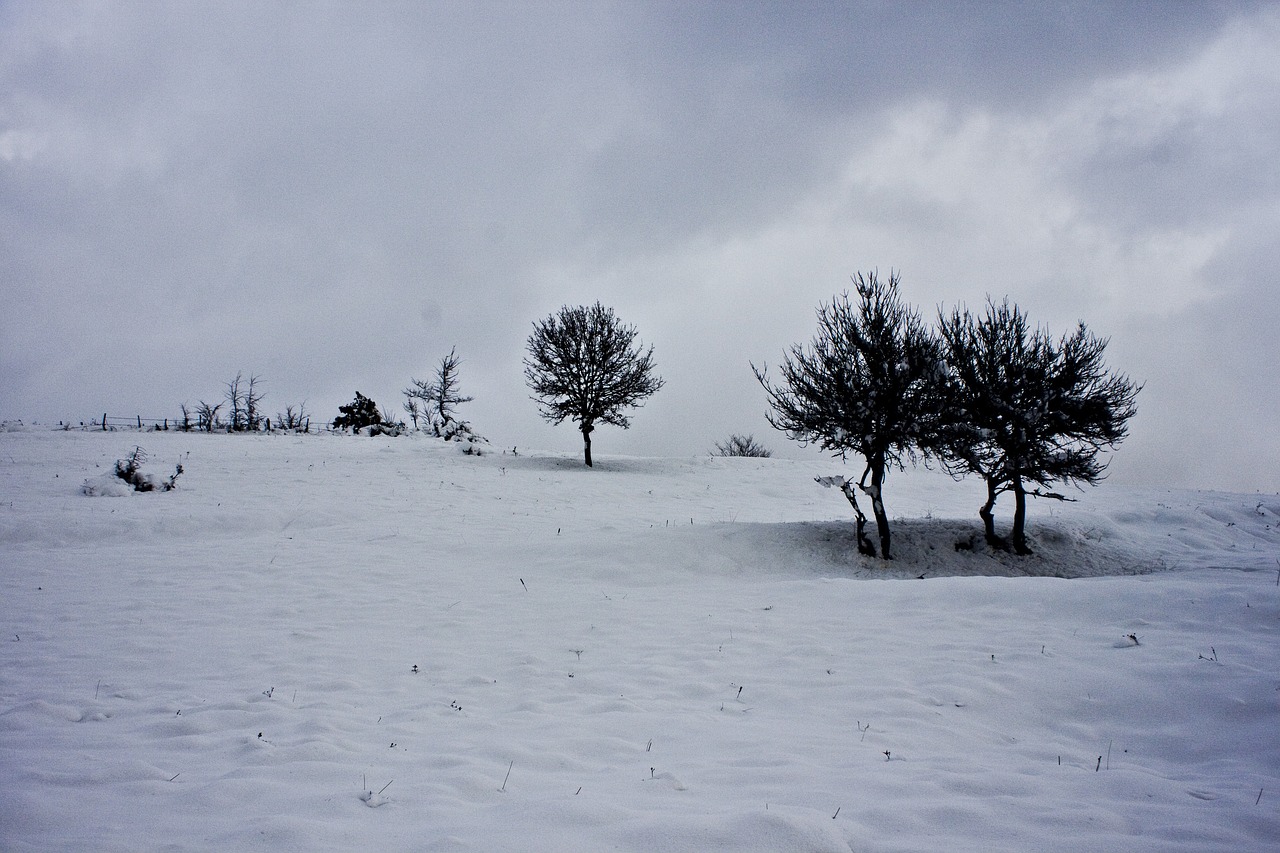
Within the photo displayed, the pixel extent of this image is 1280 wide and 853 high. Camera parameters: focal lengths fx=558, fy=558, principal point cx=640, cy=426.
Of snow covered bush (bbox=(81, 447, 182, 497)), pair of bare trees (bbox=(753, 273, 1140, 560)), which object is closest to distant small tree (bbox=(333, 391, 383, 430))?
snow covered bush (bbox=(81, 447, 182, 497))

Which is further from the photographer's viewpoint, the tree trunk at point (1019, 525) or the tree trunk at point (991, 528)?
the tree trunk at point (991, 528)

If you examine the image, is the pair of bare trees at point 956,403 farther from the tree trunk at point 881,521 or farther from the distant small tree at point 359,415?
the distant small tree at point 359,415

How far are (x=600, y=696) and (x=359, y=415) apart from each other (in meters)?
39.1

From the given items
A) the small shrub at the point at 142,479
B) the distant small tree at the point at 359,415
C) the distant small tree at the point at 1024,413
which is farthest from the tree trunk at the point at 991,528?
the distant small tree at the point at 359,415

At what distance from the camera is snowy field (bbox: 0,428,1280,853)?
3.16 meters

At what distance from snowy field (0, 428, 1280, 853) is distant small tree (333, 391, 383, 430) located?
25.6 metres

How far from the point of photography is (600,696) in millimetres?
5629

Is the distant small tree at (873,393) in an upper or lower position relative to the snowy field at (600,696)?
upper

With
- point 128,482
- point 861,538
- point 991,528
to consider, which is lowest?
point 861,538

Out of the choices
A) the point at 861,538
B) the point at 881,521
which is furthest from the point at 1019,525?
the point at 861,538

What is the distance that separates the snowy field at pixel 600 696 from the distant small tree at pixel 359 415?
2555cm

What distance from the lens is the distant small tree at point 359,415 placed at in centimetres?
3922

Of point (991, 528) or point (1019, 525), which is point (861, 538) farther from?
point (1019, 525)

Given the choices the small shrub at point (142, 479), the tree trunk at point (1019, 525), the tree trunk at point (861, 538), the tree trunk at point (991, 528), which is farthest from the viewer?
the small shrub at point (142, 479)
